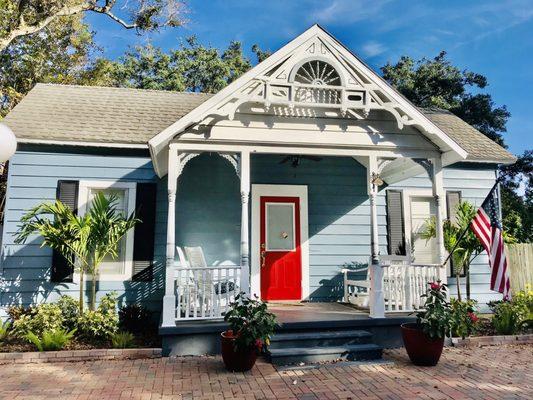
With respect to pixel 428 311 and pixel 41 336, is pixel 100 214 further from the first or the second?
pixel 428 311

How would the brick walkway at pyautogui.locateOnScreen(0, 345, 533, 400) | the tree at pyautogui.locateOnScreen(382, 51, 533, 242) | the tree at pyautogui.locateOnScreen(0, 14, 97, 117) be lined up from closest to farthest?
the brick walkway at pyautogui.locateOnScreen(0, 345, 533, 400) → the tree at pyautogui.locateOnScreen(0, 14, 97, 117) → the tree at pyautogui.locateOnScreen(382, 51, 533, 242)

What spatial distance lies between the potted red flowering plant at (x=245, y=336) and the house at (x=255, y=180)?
822 millimetres

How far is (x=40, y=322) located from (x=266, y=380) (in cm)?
375

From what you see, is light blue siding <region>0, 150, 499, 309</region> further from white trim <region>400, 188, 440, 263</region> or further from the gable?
the gable

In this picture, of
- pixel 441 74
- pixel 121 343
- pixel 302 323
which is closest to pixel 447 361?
pixel 302 323

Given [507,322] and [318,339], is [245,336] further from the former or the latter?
[507,322]

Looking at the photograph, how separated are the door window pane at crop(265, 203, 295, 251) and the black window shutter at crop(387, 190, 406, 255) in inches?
81.1

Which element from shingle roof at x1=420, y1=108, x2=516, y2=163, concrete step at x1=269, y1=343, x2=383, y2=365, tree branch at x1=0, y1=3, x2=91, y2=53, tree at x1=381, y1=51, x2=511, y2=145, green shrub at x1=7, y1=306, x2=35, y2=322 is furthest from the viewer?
tree at x1=381, y1=51, x2=511, y2=145

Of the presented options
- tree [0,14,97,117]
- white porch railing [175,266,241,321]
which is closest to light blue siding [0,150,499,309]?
white porch railing [175,266,241,321]

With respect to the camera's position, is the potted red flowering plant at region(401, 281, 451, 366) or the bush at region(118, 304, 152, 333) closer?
the potted red flowering plant at region(401, 281, 451, 366)

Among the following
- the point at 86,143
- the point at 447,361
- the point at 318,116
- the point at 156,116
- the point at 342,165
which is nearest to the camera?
the point at 447,361

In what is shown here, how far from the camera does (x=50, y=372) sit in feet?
16.6

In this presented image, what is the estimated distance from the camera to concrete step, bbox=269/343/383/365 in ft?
17.4

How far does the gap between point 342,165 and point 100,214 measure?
4840 millimetres
